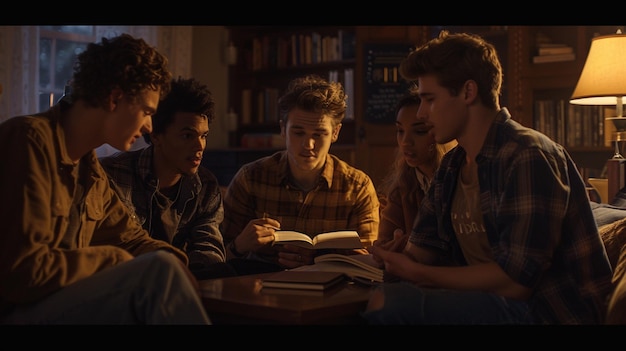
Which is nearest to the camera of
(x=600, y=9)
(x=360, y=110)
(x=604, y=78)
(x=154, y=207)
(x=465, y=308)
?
(x=465, y=308)

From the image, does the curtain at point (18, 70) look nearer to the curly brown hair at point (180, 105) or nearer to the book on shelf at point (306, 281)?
the curly brown hair at point (180, 105)

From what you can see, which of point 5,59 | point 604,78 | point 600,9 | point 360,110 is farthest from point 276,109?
point 604,78

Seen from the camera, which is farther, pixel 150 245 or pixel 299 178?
pixel 299 178

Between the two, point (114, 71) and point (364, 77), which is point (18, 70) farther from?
point (114, 71)

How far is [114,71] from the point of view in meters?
1.72

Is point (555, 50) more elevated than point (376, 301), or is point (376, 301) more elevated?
point (555, 50)

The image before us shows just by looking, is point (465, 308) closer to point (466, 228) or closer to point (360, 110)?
point (466, 228)

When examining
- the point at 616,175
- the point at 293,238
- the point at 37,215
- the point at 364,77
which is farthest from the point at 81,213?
the point at 364,77

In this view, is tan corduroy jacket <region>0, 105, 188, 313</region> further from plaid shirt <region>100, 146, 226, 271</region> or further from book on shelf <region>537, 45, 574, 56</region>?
book on shelf <region>537, 45, 574, 56</region>

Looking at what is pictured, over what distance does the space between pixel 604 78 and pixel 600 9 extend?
104cm

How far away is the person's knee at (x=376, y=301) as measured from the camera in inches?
64.8

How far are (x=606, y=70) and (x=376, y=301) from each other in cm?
215

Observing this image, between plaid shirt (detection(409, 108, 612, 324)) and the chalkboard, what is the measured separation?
325 cm

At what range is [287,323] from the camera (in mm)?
1560
